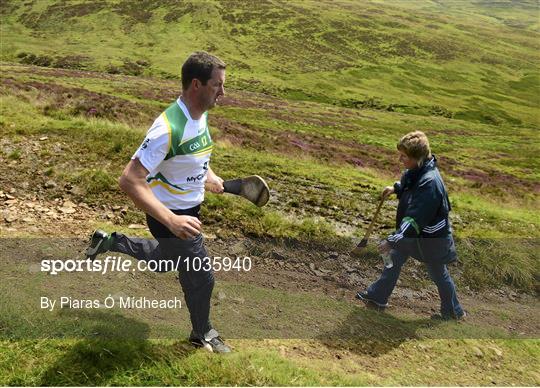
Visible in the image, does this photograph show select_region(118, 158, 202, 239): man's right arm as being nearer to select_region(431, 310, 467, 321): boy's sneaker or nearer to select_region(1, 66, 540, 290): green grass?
select_region(431, 310, 467, 321): boy's sneaker

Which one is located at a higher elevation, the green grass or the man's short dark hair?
the man's short dark hair

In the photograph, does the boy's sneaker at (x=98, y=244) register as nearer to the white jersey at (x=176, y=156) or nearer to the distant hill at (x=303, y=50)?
the white jersey at (x=176, y=156)

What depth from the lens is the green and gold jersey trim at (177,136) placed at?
15.2 feet

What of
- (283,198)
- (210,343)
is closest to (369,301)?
(210,343)

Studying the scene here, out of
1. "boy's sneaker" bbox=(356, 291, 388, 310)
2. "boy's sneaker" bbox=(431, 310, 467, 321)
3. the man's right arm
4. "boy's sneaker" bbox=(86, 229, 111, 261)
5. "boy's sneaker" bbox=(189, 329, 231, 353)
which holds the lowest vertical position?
"boy's sneaker" bbox=(356, 291, 388, 310)

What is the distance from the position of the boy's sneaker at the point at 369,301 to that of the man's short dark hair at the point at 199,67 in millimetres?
4850

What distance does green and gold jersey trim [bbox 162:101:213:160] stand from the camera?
15.2ft

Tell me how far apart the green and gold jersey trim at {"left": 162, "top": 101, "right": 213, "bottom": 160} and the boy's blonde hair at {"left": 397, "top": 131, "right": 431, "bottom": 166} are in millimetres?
3232

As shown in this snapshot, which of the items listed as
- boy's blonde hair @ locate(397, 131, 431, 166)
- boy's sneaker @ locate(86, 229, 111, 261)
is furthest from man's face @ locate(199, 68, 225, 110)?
boy's blonde hair @ locate(397, 131, 431, 166)

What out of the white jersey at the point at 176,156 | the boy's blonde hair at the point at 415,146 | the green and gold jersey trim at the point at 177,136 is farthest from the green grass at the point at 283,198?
the green and gold jersey trim at the point at 177,136

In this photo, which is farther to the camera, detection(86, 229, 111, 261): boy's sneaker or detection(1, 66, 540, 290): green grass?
detection(1, 66, 540, 290): green grass

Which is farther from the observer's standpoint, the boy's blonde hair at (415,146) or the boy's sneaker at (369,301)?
the boy's sneaker at (369,301)

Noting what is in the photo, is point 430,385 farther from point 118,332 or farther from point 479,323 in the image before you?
point 118,332

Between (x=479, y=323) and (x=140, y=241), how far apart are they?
5.93 m
